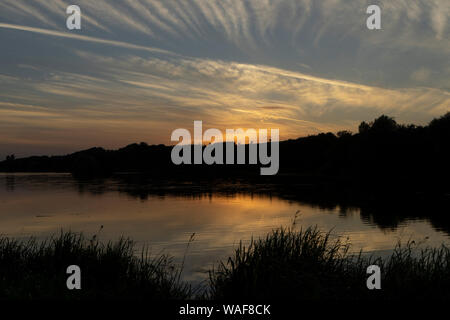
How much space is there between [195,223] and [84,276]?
78.4 ft

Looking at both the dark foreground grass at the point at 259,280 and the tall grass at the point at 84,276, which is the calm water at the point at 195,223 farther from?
the dark foreground grass at the point at 259,280

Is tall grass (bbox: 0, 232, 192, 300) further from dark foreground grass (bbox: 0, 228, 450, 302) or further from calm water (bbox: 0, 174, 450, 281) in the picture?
calm water (bbox: 0, 174, 450, 281)

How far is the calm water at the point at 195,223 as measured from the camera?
2467 centimetres

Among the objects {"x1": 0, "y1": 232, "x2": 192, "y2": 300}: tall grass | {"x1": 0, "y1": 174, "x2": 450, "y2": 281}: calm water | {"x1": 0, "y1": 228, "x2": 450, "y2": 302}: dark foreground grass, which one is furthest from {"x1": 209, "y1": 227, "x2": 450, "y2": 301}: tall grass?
{"x1": 0, "y1": 174, "x2": 450, "y2": 281}: calm water

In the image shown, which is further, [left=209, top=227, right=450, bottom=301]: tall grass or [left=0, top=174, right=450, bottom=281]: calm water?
[left=0, top=174, right=450, bottom=281]: calm water

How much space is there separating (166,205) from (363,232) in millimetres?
25302

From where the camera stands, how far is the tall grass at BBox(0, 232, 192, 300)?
9805 mm

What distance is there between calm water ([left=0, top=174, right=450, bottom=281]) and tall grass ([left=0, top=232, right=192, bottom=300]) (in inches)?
177

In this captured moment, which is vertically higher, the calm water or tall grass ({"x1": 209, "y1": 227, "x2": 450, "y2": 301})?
tall grass ({"x1": 209, "y1": 227, "x2": 450, "y2": 301})

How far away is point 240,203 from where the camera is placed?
168ft
